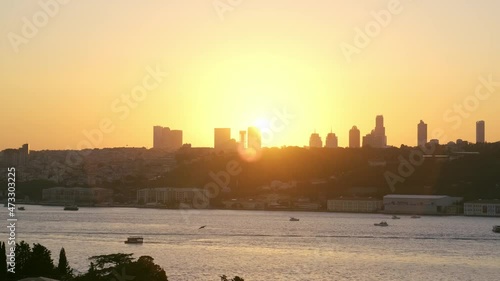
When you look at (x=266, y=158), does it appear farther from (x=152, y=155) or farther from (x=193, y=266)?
(x=193, y=266)

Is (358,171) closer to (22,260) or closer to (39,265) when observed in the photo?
(22,260)

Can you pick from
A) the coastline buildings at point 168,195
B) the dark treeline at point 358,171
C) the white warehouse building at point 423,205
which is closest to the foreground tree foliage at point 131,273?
the white warehouse building at point 423,205

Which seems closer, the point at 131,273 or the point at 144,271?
the point at 131,273

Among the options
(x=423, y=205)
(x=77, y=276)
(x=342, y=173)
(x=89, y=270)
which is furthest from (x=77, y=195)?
(x=89, y=270)

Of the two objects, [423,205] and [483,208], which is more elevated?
[423,205]

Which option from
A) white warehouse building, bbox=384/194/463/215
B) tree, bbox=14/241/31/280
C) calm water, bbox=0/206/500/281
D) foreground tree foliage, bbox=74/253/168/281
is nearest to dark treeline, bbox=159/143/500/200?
white warehouse building, bbox=384/194/463/215

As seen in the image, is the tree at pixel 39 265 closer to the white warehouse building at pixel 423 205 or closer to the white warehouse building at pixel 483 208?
the white warehouse building at pixel 423 205

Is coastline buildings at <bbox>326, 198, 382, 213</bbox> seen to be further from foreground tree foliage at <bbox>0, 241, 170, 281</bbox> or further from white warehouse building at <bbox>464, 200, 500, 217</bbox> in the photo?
foreground tree foliage at <bbox>0, 241, 170, 281</bbox>
